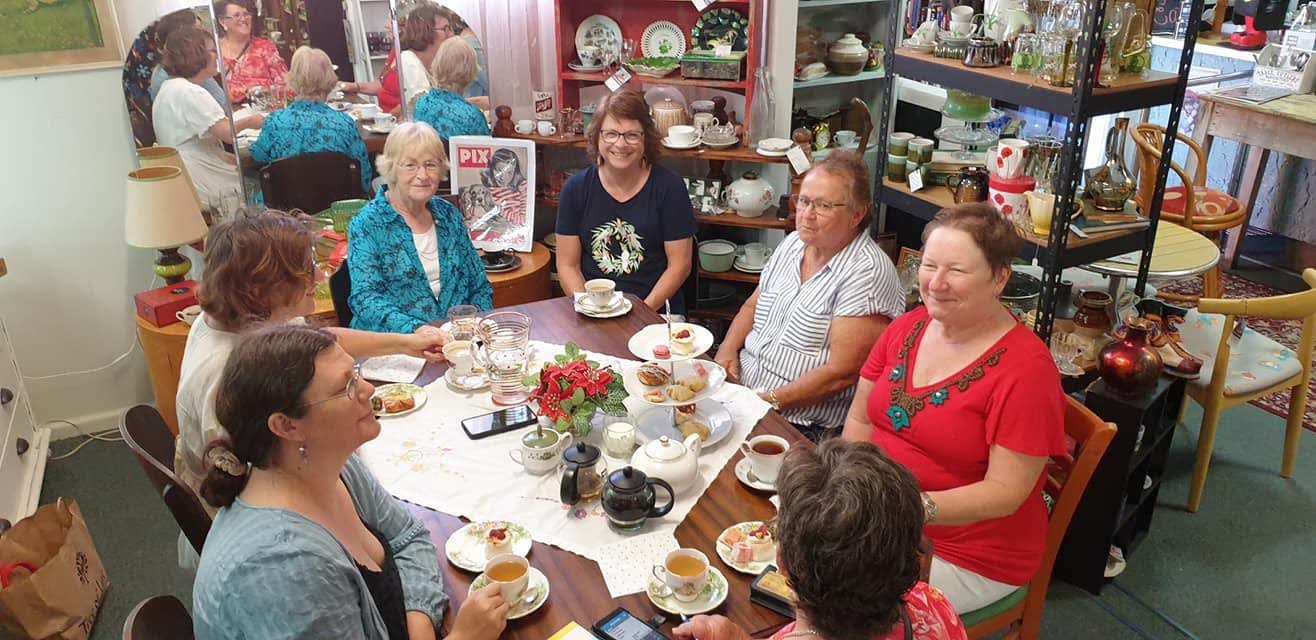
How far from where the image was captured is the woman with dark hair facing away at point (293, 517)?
4.37ft

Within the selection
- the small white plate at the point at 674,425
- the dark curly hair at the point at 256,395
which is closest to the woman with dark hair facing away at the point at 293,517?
the dark curly hair at the point at 256,395

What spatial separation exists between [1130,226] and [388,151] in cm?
217

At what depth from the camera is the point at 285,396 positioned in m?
1.40

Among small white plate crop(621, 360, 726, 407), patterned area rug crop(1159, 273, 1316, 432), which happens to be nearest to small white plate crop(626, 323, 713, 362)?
small white plate crop(621, 360, 726, 407)

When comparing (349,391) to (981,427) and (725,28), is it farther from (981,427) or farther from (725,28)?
(725,28)

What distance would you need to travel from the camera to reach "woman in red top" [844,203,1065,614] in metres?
1.86

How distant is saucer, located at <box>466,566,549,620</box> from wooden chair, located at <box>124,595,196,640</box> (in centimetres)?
45

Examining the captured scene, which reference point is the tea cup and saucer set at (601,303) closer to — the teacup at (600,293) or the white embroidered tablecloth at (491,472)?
the teacup at (600,293)

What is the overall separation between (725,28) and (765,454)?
7.90ft

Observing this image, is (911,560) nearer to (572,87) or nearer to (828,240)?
(828,240)

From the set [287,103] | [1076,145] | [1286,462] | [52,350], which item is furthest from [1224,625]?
[52,350]

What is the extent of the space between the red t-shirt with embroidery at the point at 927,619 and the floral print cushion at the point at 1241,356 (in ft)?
6.87

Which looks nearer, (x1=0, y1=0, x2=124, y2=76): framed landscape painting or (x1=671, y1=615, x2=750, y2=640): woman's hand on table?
(x1=671, y1=615, x2=750, y2=640): woman's hand on table

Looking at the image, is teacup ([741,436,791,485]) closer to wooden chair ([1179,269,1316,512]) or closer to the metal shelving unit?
the metal shelving unit
